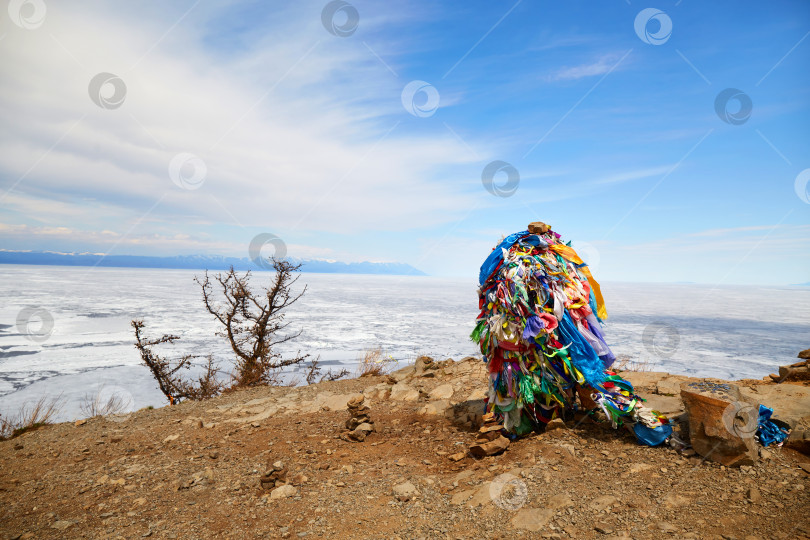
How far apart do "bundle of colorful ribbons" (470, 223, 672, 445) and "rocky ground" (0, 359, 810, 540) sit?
340 millimetres

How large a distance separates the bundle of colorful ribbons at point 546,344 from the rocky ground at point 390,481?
34 centimetres

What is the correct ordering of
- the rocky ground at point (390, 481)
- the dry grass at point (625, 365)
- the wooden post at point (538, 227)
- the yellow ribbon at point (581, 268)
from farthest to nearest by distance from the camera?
the dry grass at point (625, 365) → the wooden post at point (538, 227) → the yellow ribbon at point (581, 268) → the rocky ground at point (390, 481)

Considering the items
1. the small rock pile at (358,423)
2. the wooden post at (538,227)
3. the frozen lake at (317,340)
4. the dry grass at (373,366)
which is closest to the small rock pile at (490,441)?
the small rock pile at (358,423)

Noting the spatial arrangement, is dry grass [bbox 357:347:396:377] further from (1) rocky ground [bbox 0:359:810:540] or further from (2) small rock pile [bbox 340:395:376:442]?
(2) small rock pile [bbox 340:395:376:442]

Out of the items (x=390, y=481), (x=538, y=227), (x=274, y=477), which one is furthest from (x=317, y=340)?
(x=538, y=227)

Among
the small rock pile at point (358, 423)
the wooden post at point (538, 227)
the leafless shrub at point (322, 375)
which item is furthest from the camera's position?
the leafless shrub at point (322, 375)

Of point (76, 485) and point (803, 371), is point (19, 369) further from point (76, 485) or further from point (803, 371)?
point (803, 371)

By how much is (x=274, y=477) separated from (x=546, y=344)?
3281 mm

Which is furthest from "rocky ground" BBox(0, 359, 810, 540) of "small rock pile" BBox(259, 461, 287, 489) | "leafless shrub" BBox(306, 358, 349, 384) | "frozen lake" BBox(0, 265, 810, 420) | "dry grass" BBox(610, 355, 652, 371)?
"frozen lake" BBox(0, 265, 810, 420)

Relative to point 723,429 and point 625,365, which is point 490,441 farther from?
point 625,365

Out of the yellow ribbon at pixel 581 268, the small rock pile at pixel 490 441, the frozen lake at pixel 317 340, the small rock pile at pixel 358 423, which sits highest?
the yellow ribbon at pixel 581 268

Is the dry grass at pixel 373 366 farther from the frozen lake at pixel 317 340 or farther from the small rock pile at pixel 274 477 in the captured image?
the small rock pile at pixel 274 477

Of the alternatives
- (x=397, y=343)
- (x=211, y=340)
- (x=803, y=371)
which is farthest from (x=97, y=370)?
(x=803, y=371)

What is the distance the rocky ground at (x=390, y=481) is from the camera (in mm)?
3225
